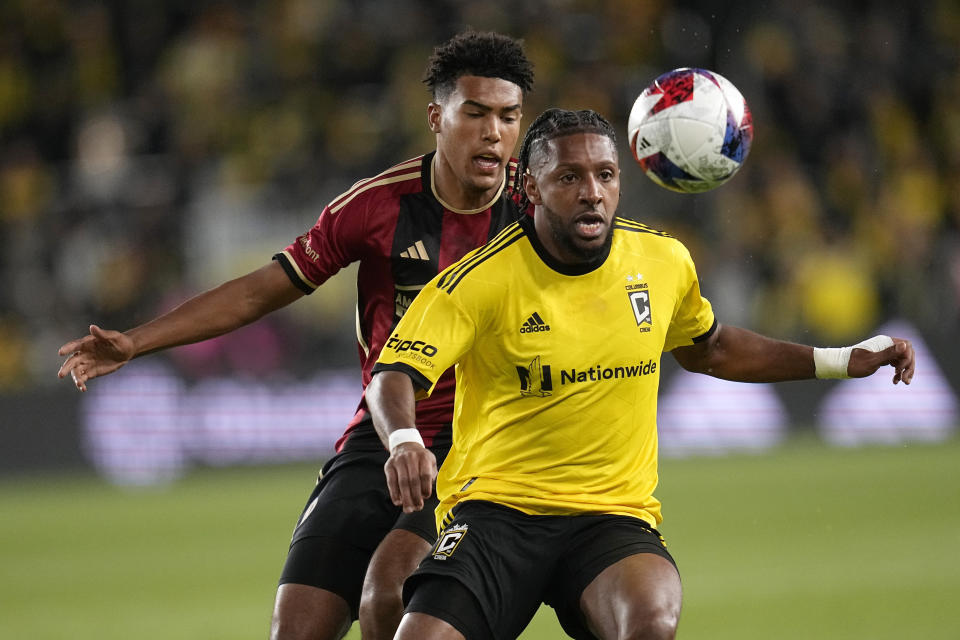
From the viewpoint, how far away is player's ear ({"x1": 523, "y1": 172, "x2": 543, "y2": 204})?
205 inches

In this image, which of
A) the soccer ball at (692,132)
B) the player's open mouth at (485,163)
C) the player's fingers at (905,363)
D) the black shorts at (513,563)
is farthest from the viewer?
the soccer ball at (692,132)

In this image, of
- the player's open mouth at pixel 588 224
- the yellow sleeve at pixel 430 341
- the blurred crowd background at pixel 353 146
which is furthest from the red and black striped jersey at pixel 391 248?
the blurred crowd background at pixel 353 146

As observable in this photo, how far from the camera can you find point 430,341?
4.95 m

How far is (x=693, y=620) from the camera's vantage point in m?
9.09

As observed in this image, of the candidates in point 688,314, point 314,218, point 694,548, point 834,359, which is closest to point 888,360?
point 834,359

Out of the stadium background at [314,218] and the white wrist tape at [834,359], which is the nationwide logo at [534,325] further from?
the stadium background at [314,218]

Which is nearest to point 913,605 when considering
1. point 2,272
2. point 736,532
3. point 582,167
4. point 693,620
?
point 693,620

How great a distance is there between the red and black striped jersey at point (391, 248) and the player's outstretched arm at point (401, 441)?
0.84m

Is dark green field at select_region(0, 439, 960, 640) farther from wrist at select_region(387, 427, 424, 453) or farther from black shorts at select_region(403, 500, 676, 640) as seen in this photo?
wrist at select_region(387, 427, 424, 453)

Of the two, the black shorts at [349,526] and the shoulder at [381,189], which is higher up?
the shoulder at [381,189]

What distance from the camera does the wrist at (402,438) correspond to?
4609 mm

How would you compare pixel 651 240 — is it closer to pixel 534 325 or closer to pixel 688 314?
pixel 688 314

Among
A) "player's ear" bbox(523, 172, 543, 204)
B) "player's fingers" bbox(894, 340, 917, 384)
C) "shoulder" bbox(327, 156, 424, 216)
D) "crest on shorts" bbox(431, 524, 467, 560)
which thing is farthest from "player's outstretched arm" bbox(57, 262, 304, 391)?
"player's fingers" bbox(894, 340, 917, 384)

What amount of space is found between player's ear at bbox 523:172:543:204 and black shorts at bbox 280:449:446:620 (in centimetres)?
110
